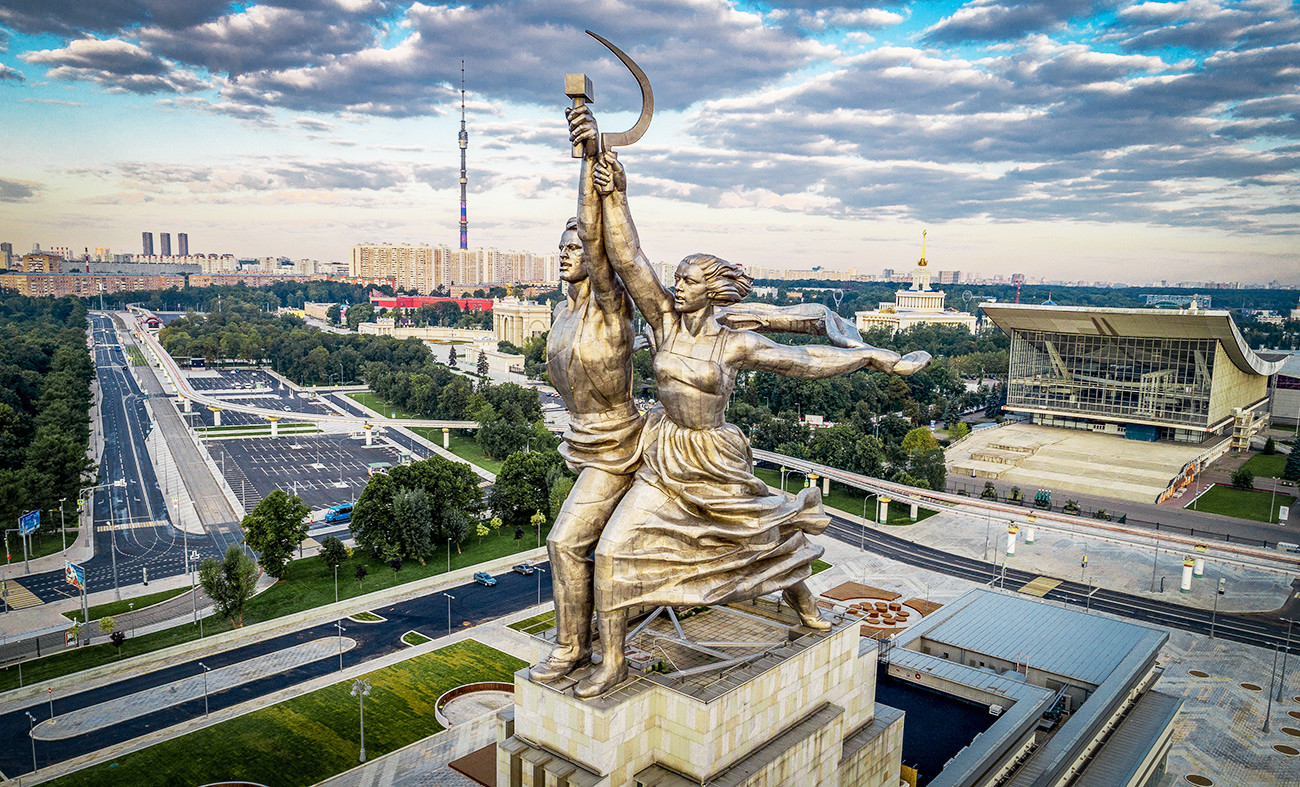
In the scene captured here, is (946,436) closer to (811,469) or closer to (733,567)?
(811,469)

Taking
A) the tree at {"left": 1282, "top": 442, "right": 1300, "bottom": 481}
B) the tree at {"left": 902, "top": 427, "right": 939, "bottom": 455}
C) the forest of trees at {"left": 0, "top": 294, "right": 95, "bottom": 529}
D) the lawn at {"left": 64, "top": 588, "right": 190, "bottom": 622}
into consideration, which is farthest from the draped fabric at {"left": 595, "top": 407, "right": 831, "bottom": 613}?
the tree at {"left": 1282, "top": 442, "right": 1300, "bottom": 481}

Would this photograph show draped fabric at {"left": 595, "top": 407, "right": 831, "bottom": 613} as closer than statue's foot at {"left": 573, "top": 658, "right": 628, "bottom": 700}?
No

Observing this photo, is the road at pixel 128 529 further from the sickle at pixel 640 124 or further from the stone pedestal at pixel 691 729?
the sickle at pixel 640 124

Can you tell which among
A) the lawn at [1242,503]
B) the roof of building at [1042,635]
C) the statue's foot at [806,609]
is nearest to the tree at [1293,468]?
the lawn at [1242,503]

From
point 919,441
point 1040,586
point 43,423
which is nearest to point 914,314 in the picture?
point 919,441

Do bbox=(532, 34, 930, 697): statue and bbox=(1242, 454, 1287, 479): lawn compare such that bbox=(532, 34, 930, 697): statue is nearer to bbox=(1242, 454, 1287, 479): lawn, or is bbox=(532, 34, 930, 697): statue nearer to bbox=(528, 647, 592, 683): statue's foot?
bbox=(528, 647, 592, 683): statue's foot

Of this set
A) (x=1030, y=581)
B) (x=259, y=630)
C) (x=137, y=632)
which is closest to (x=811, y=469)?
(x=1030, y=581)

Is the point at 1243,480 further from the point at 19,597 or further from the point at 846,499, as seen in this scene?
the point at 19,597
